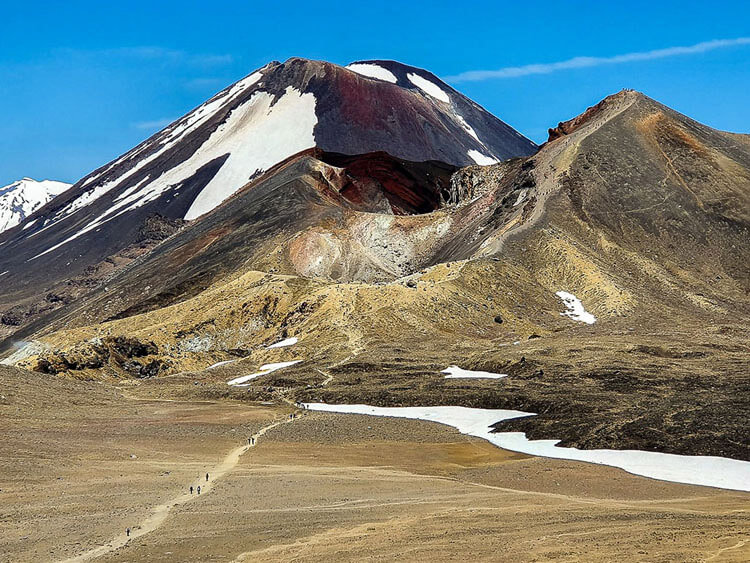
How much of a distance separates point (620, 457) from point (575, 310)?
49.0 metres

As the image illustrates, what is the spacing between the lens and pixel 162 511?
2492 centimetres

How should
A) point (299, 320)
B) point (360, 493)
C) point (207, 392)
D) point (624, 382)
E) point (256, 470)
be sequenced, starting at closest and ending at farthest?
point (360, 493)
point (256, 470)
point (624, 382)
point (207, 392)
point (299, 320)

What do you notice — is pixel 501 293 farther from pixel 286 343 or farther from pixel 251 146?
pixel 251 146

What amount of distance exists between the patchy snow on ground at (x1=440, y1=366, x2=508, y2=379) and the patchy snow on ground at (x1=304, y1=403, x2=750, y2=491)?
28.5 feet

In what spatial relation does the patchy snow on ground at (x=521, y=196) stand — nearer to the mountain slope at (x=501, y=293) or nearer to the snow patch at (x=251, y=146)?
the mountain slope at (x=501, y=293)

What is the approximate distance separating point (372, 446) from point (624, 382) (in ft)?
65.1

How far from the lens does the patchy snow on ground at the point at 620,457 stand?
30844 millimetres

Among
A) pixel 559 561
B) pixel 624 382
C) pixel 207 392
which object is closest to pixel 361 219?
pixel 207 392

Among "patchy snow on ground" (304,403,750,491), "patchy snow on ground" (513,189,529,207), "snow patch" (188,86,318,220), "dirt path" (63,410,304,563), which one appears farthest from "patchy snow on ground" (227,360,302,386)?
"snow patch" (188,86,318,220)

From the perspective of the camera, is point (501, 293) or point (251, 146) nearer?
point (501, 293)

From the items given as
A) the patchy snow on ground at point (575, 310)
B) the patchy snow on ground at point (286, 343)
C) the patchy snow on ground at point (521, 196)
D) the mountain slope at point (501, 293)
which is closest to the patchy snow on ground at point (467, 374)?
the mountain slope at point (501, 293)

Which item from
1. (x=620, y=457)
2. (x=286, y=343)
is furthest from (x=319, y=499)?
(x=286, y=343)

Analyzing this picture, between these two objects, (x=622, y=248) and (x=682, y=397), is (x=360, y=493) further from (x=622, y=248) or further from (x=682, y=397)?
(x=622, y=248)

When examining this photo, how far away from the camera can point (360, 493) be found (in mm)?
28078
